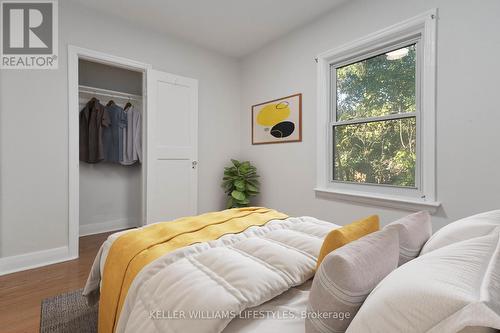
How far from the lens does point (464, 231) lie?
3.00 feet

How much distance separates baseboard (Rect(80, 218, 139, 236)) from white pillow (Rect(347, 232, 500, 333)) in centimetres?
407

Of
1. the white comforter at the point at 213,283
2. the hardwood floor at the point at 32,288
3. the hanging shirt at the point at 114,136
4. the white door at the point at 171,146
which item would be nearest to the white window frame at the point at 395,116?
the white comforter at the point at 213,283

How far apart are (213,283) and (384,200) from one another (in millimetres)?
2018

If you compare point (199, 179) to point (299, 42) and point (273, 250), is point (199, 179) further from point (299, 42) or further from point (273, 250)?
point (273, 250)

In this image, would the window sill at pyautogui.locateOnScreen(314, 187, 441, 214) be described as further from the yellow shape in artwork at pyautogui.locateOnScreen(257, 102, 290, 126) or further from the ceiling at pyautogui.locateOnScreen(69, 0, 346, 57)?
the ceiling at pyautogui.locateOnScreen(69, 0, 346, 57)

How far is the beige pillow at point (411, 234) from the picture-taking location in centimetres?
91

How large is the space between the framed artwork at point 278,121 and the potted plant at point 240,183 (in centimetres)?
42

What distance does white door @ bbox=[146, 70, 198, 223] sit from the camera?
320 centimetres

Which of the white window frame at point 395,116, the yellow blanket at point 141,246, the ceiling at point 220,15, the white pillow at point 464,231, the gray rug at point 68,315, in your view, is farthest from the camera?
the ceiling at point 220,15

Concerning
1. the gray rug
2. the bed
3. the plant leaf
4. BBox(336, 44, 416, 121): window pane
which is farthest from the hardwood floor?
BBox(336, 44, 416, 121): window pane

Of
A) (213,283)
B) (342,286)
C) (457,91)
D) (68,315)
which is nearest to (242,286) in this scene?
(213,283)

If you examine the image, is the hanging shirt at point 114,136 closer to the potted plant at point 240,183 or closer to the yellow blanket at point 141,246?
the potted plant at point 240,183

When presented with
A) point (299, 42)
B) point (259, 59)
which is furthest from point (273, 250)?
point (259, 59)

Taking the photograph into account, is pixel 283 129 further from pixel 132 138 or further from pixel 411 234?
pixel 411 234
